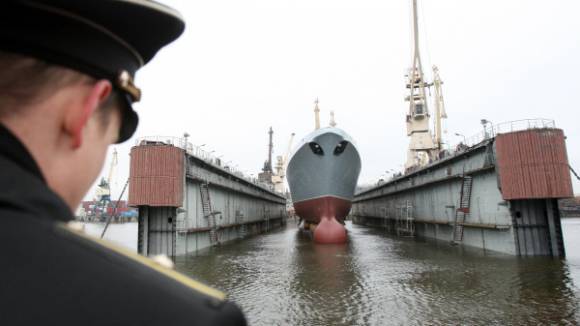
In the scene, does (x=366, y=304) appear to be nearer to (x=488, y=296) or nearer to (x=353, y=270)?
(x=488, y=296)

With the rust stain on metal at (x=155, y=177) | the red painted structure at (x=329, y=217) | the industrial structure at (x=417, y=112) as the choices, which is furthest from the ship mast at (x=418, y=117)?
the rust stain on metal at (x=155, y=177)

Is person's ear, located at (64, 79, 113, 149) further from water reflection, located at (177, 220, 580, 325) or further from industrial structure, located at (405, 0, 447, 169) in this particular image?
industrial structure, located at (405, 0, 447, 169)

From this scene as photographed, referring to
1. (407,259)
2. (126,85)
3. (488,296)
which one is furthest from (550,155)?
(126,85)

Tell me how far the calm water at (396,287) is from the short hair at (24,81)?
9019mm

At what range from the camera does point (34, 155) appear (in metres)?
1.03

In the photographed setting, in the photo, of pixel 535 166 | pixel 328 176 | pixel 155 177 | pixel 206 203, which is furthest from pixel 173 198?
pixel 535 166

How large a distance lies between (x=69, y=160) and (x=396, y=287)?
13117 mm

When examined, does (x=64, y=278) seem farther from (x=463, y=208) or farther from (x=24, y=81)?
(x=463, y=208)

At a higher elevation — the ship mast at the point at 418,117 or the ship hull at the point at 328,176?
the ship mast at the point at 418,117

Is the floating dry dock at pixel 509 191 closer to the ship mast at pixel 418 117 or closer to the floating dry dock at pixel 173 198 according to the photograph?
the ship mast at pixel 418 117

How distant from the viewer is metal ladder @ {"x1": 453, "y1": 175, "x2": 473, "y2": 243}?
22328mm

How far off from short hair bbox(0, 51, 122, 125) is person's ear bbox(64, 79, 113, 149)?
8 centimetres

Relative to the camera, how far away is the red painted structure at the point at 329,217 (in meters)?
26.3

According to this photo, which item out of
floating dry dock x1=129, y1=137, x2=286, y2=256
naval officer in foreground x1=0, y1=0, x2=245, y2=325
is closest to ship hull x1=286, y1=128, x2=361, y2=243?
floating dry dock x1=129, y1=137, x2=286, y2=256
